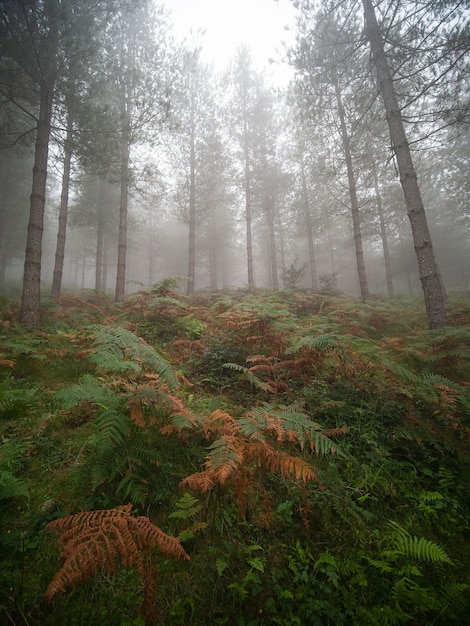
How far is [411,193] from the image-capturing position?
6.49m

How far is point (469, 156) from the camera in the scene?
18.0 meters

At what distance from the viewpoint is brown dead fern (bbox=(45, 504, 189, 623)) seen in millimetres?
1652

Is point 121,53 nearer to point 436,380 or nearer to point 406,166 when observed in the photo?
point 406,166

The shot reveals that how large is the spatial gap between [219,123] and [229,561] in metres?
19.3

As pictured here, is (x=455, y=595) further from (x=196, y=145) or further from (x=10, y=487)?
(x=196, y=145)

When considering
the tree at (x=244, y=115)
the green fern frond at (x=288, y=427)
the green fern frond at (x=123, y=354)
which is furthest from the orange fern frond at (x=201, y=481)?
the tree at (x=244, y=115)

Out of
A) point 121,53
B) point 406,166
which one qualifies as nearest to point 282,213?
Answer: point 121,53

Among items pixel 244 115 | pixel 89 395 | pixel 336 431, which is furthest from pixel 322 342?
pixel 244 115

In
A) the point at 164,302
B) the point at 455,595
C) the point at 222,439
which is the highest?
the point at 164,302

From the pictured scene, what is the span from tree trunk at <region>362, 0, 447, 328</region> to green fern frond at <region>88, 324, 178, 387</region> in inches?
242

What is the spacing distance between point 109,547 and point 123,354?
207 cm

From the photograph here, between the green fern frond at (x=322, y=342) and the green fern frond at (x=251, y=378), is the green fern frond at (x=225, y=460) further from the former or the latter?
the green fern frond at (x=322, y=342)

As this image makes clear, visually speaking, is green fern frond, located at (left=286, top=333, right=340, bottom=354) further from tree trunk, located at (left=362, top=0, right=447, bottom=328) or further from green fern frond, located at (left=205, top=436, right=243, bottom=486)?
tree trunk, located at (left=362, top=0, right=447, bottom=328)

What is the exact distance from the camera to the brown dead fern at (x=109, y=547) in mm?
1652
